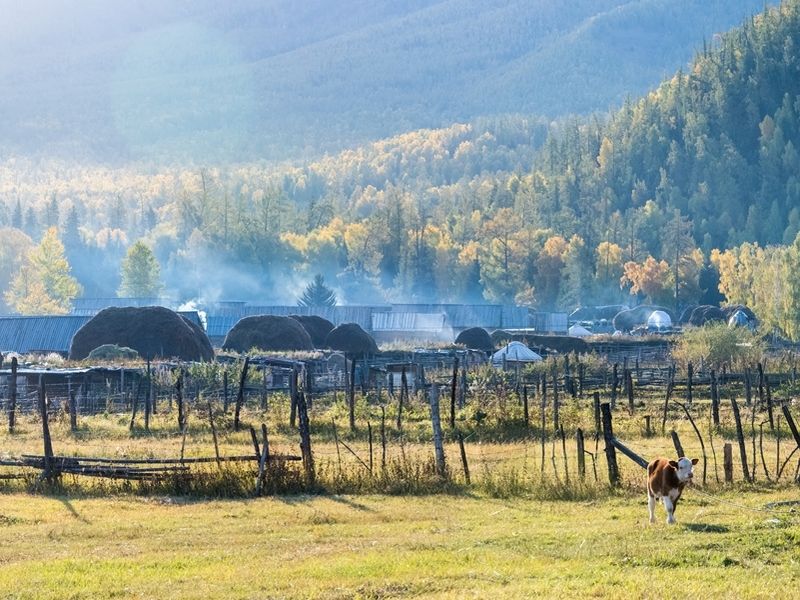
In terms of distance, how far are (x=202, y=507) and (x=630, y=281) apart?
12480cm

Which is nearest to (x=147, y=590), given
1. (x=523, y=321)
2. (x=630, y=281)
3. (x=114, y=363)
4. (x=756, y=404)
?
(x=756, y=404)

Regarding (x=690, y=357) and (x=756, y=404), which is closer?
(x=756, y=404)

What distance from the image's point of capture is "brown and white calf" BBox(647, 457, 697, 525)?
17.9 meters

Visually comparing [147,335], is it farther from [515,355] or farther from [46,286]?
[46,286]

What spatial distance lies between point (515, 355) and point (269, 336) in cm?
1286

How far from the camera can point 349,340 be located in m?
73.8

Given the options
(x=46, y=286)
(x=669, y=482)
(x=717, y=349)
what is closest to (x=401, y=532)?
(x=669, y=482)

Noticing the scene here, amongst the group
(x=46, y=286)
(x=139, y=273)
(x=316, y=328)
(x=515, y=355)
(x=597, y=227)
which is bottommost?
(x=515, y=355)

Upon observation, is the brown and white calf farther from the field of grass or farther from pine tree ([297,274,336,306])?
pine tree ([297,274,336,306])

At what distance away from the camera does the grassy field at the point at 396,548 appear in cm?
1451

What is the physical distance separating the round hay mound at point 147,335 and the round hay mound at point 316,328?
13207 millimetres

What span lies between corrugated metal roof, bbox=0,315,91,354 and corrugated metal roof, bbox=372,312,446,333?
2720 centimetres

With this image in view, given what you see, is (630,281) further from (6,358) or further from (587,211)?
(6,358)

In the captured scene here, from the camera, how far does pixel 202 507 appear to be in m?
21.8
